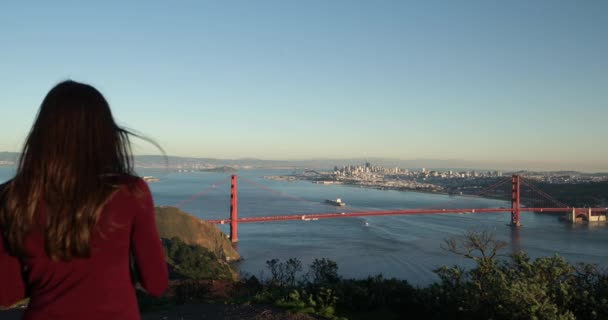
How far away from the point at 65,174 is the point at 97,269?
9 centimetres

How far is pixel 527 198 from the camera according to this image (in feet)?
93.8

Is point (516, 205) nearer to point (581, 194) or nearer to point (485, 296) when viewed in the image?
point (581, 194)

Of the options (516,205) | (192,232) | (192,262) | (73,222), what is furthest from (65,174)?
(516,205)

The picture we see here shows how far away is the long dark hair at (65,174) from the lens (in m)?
0.47

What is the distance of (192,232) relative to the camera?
12984mm

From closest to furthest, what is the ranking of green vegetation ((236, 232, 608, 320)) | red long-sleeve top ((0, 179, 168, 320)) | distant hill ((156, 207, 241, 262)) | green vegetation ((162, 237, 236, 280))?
1. red long-sleeve top ((0, 179, 168, 320))
2. green vegetation ((236, 232, 608, 320))
3. green vegetation ((162, 237, 236, 280))
4. distant hill ((156, 207, 241, 262))

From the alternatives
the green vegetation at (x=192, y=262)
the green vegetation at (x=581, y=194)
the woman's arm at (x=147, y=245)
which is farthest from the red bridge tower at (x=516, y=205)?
the woman's arm at (x=147, y=245)

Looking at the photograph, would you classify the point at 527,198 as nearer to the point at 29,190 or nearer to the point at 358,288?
the point at 358,288

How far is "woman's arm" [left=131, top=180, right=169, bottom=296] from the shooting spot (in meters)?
0.49

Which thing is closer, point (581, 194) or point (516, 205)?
point (516, 205)

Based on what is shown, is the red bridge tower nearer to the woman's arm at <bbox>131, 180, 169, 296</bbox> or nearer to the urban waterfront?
the urban waterfront

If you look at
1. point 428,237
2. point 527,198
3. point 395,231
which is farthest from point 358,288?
point 527,198

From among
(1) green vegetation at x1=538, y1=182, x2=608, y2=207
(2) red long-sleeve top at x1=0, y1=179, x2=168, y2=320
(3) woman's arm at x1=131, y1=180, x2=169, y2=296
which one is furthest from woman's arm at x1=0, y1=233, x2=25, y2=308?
(1) green vegetation at x1=538, y1=182, x2=608, y2=207

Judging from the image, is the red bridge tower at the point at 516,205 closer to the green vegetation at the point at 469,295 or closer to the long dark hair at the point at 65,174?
the green vegetation at the point at 469,295
